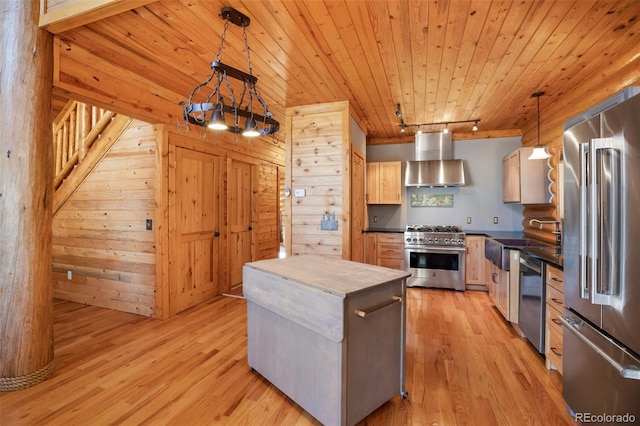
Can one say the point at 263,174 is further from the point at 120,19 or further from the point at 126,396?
the point at 126,396

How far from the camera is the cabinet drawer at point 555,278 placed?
2.24 meters

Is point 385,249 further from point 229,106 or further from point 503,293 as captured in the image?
point 229,106

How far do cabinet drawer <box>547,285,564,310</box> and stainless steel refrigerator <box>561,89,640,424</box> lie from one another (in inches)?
17.9

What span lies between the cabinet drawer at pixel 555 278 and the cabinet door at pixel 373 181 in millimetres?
3279

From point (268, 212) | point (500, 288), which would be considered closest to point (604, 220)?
point (500, 288)

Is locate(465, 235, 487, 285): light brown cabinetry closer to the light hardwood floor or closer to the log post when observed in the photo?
the light hardwood floor

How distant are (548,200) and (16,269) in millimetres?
5599

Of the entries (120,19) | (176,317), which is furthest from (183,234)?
(120,19)

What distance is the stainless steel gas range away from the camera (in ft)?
15.6

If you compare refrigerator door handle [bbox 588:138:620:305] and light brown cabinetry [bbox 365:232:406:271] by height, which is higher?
refrigerator door handle [bbox 588:138:620:305]

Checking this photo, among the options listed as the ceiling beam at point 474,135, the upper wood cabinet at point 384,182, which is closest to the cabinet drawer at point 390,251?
the upper wood cabinet at point 384,182

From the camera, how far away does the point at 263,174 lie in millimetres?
5707

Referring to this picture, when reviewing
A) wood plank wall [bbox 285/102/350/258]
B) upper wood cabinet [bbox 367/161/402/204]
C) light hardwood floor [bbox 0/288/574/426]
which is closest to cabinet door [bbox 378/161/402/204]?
upper wood cabinet [bbox 367/161/402/204]

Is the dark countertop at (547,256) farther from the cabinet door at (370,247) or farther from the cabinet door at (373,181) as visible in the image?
the cabinet door at (373,181)
